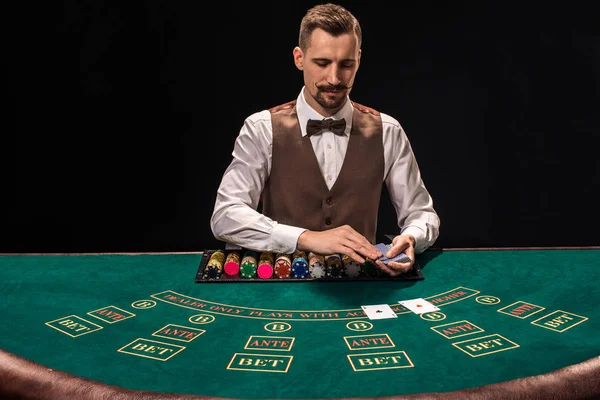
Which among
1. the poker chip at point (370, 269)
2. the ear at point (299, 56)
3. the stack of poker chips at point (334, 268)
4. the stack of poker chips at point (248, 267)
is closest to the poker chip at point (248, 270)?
the stack of poker chips at point (248, 267)

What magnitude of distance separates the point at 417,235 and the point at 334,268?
0.50m

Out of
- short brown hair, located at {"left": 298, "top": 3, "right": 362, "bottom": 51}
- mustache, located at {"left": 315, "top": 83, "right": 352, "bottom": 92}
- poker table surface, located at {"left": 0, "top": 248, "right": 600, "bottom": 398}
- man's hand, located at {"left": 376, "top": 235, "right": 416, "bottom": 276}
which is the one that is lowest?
poker table surface, located at {"left": 0, "top": 248, "right": 600, "bottom": 398}

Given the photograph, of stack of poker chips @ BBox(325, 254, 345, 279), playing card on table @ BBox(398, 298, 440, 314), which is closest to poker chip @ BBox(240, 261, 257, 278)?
stack of poker chips @ BBox(325, 254, 345, 279)

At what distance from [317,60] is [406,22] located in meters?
1.67

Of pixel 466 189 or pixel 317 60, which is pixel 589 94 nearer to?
pixel 466 189

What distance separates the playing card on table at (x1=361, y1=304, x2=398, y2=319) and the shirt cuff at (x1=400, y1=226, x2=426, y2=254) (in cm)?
68

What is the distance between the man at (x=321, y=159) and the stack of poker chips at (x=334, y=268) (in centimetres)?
30

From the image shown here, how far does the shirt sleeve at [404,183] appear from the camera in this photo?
2.83 m

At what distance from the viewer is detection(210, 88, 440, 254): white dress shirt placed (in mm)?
2604

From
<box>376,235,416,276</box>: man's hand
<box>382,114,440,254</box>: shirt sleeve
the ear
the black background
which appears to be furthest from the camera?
the black background

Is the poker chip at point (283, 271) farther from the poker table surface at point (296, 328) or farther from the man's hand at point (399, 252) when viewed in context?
the man's hand at point (399, 252)

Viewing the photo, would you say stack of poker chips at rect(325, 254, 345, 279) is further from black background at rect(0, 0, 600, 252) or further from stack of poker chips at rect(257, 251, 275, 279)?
black background at rect(0, 0, 600, 252)

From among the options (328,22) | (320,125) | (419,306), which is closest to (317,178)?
(320,125)

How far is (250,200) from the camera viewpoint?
9.08ft
